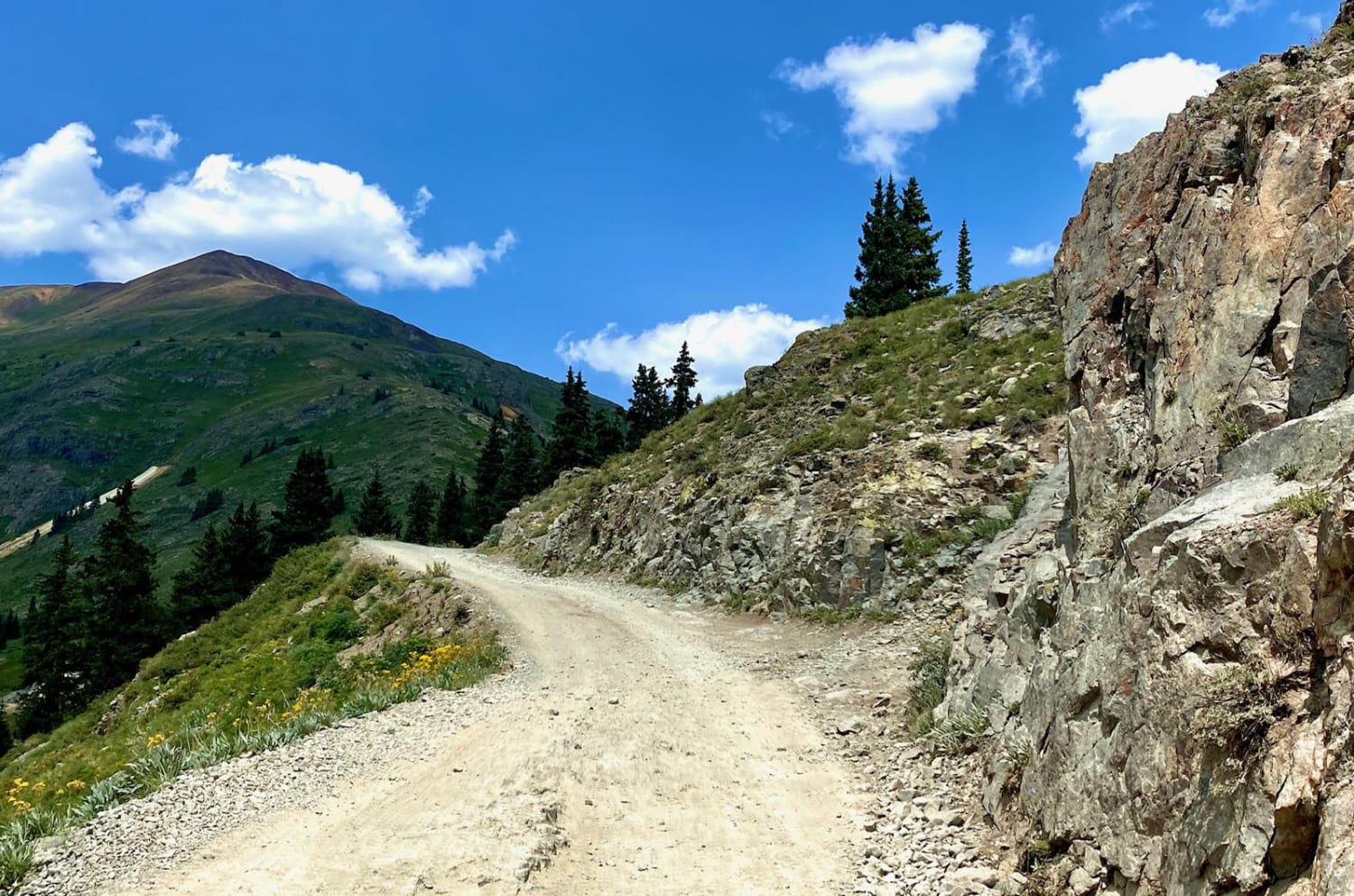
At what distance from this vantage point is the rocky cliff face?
17.5ft

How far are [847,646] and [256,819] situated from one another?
13973 millimetres

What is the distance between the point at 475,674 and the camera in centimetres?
1767

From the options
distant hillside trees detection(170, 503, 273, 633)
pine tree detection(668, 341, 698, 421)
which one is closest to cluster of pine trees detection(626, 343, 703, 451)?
pine tree detection(668, 341, 698, 421)

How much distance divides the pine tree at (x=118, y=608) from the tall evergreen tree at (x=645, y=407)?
150ft

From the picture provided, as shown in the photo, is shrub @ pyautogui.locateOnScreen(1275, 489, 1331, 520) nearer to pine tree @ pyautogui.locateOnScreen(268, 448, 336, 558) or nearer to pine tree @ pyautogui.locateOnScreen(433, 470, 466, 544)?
pine tree @ pyautogui.locateOnScreen(268, 448, 336, 558)

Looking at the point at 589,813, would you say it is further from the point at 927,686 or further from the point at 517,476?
the point at 517,476

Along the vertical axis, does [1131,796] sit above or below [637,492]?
below

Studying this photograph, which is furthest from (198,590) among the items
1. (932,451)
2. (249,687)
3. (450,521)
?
(932,451)

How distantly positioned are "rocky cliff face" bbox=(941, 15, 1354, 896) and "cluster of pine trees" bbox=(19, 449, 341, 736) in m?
64.6

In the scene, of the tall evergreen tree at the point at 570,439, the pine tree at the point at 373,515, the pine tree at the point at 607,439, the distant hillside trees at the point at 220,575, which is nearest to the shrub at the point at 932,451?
the tall evergreen tree at the point at 570,439

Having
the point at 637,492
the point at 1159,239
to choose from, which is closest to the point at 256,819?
the point at 1159,239

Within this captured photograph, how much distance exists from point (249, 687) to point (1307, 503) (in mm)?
28298

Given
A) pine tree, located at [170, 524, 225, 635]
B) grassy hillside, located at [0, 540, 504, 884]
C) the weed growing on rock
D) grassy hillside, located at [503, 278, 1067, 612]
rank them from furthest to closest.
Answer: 1. pine tree, located at [170, 524, 225, 635]
2. grassy hillside, located at [503, 278, 1067, 612]
3. grassy hillside, located at [0, 540, 504, 884]
4. the weed growing on rock

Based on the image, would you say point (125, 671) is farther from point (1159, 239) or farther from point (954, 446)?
point (1159, 239)
